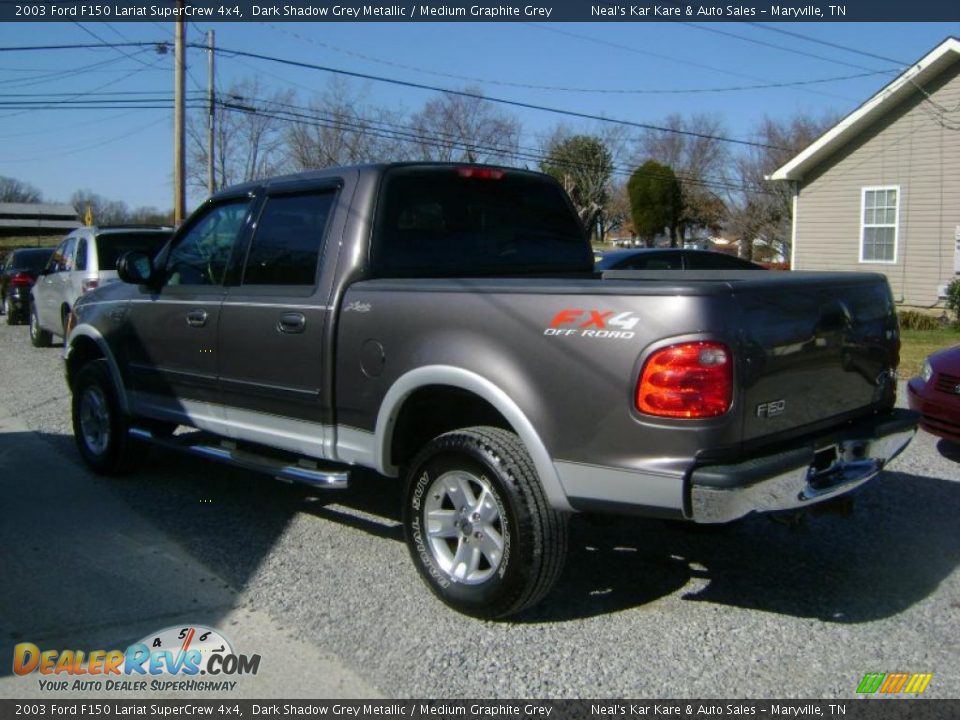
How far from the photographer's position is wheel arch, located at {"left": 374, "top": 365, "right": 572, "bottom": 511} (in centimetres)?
367

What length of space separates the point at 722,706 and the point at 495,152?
127 feet

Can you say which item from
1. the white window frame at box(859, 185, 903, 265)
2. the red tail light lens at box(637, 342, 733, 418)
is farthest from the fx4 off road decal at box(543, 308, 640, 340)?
the white window frame at box(859, 185, 903, 265)

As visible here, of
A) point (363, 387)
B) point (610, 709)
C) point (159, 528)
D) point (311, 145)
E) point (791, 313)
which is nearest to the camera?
point (610, 709)

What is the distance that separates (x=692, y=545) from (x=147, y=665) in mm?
2861

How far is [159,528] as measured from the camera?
17.6 ft

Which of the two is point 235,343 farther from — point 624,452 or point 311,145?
point 311,145

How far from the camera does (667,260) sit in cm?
1262

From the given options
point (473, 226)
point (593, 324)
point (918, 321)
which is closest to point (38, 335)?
point (473, 226)

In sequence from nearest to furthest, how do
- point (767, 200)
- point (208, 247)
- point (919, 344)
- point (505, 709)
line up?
point (505, 709) < point (208, 247) < point (919, 344) < point (767, 200)

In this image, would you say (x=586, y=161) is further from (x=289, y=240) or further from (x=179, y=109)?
(x=289, y=240)

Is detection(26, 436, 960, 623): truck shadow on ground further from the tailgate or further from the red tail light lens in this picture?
the red tail light lens

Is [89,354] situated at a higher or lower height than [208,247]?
lower

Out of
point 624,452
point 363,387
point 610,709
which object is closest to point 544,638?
point 610,709

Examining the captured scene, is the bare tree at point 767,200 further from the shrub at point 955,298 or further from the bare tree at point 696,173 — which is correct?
the shrub at point 955,298
